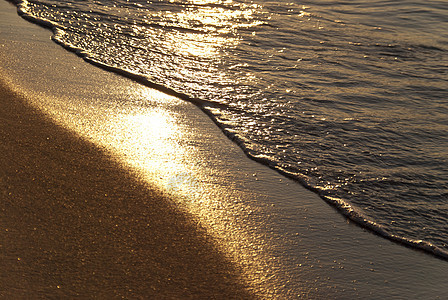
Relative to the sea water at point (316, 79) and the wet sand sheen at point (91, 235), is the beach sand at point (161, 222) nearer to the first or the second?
the wet sand sheen at point (91, 235)

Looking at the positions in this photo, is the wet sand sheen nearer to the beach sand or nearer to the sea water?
the beach sand

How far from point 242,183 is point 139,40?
13.4ft

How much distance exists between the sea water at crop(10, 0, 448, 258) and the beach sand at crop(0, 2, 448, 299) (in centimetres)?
37

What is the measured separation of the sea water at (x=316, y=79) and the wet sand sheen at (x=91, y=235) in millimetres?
1277

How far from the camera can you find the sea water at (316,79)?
166 inches

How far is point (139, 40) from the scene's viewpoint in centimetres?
739

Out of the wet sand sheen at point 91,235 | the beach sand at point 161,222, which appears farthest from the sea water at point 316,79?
the wet sand sheen at point 91,235

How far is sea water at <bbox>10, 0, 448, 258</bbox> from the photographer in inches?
166

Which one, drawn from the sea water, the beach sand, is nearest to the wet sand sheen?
the beach sand

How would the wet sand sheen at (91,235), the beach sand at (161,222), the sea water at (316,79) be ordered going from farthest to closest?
1. the sea water at (316,79)
2. the beach sand at (161,222)
3. the wet sand sheen at (91,235)

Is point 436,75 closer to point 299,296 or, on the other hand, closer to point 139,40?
point 139,40

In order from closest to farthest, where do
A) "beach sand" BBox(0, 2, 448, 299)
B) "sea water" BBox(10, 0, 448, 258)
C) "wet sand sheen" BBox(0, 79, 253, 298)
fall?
1. "wet sand sheen" BBox(0, 79, 253, 298)
2. "beach sand" BBox(0, 2, 448, 299)
3. "sea water" BBox(10, 0, 448, 258)

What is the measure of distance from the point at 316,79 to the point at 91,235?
4.07 m

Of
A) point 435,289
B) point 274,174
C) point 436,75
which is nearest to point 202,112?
point 274,174
